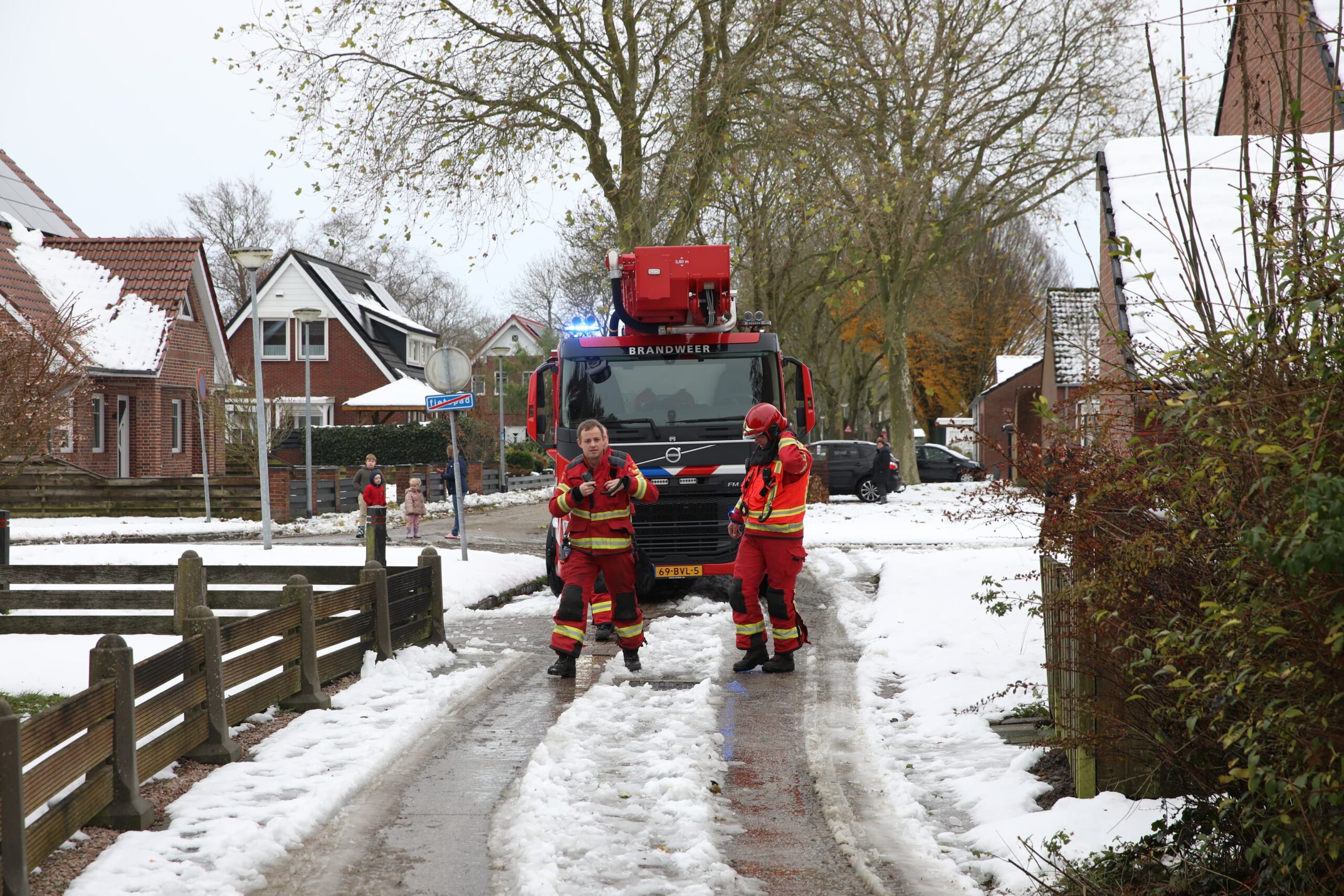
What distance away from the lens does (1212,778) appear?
439 centimetres

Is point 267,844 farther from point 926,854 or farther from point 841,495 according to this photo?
point 841,495

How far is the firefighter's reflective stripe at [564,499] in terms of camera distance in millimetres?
8281

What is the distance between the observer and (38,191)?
1253 inches

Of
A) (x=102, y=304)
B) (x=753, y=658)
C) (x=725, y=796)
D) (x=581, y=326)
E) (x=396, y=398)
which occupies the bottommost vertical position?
(x=725, y=796)

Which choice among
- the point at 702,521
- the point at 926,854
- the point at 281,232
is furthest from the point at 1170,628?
the point at 281,232

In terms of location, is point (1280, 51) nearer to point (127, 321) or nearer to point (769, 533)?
point (769, 533)

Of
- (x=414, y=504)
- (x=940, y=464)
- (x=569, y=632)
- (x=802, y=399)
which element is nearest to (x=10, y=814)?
(x=569, y=632)

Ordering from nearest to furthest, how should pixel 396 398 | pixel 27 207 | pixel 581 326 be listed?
pixel 581 326
pixel 27 207
pixel 396 398

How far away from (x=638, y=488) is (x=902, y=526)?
15.6 m

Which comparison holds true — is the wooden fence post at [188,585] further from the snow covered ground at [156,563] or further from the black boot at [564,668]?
the black boot at [564,668]

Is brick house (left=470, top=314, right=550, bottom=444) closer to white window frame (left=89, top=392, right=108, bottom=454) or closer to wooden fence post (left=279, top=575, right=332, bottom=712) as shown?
white window frame (left=89, top=392, right=108, bottom=454)

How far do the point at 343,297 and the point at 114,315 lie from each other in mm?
20406

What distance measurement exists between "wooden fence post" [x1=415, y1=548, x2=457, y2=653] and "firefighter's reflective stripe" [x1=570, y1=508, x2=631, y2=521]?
68.4 inches

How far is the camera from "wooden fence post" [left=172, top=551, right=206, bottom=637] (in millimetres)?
8422
